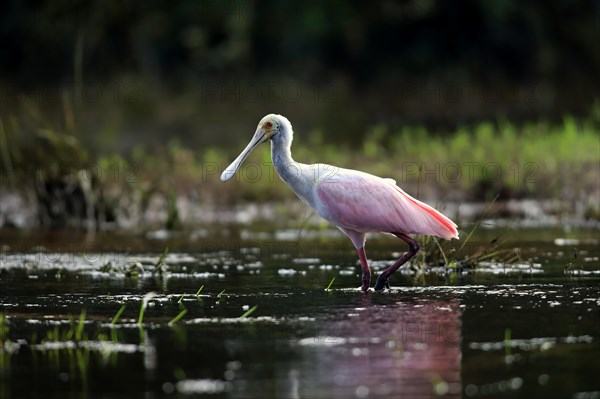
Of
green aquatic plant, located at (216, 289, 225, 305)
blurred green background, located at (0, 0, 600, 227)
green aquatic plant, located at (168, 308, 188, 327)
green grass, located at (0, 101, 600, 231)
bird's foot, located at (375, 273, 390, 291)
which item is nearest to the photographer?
green aquatic plant, located at (168, 308, 188, 327)

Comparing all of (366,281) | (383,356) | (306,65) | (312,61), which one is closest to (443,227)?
(366,281)

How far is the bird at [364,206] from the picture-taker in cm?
948

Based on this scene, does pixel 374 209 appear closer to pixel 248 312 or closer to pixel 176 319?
pixel 248 312

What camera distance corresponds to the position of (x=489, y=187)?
57.7 ft

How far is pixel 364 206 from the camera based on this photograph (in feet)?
31.5

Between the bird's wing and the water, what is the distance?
44cm

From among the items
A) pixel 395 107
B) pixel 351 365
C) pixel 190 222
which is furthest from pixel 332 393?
pixel 395 107

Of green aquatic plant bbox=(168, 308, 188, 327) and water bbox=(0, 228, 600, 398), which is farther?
green aquatic plant bbox=(168, 308, 188, 327)

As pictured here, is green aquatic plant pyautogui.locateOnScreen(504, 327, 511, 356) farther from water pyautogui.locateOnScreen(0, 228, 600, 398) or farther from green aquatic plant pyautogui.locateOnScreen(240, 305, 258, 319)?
green aquatic plant pyautogui.locateOnScreen(240, 305, 258, 319)

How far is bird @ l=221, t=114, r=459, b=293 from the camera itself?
9484 mm

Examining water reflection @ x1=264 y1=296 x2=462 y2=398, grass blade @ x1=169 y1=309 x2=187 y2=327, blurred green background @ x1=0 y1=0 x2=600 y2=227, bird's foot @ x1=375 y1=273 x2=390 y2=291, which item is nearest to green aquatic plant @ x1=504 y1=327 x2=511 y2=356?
water reflection @ x1=264 y1=296 x2=462 y2=398

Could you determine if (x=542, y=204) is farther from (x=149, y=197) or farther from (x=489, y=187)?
(x=149, y=197)

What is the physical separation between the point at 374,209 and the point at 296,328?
2.28m

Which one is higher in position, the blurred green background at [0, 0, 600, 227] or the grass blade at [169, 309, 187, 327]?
the blurred green background at [0, 0, 600, 227]
